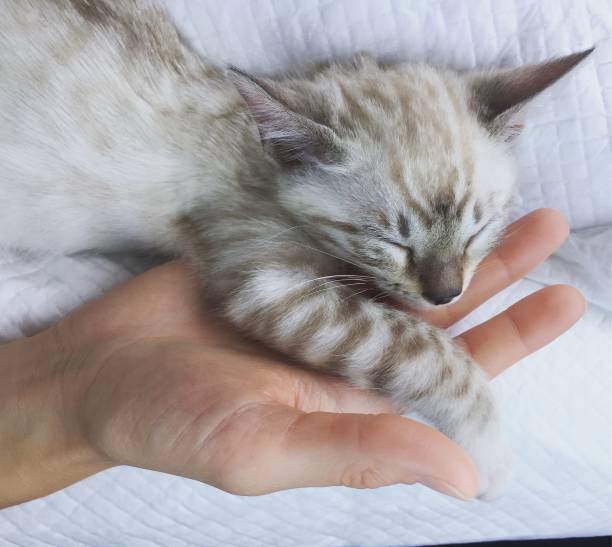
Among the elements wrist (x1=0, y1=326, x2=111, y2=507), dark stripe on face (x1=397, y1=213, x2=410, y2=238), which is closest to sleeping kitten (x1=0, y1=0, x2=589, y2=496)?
dark stripe on face (x1=397, y1=213, x2=410, y2=238)

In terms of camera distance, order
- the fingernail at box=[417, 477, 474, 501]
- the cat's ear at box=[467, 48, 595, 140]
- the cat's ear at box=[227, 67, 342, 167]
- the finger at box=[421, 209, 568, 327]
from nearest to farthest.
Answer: the fingernail at box=[417, 477, 474, 501] → the cat's ear at box=[227, 67, 342, 167] → the cat's ear at box=[467, 48, 595, 140] → the finger at box=[421, 209, 568, 327]

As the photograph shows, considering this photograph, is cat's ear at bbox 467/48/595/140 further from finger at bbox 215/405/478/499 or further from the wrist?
the wrist

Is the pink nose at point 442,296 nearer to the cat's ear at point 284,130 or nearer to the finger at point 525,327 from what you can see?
the finger at point 525,327

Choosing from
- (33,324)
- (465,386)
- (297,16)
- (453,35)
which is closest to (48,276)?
(33,324)

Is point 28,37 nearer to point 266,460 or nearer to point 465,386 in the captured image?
point 266,460

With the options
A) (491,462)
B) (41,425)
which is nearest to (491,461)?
(491,462)

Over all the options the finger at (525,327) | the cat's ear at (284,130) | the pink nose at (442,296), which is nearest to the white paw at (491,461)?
the finger at (525,327)

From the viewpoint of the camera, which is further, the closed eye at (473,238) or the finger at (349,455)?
the closed eye at (473,238)
